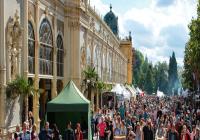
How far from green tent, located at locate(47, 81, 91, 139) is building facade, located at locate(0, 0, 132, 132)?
2296 mm

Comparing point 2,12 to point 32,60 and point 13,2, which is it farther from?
point 32,60

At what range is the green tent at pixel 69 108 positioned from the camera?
70.2 feet

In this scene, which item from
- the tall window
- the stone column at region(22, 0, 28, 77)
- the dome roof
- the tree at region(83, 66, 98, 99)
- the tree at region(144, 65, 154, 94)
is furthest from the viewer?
the tree at region(144, 65, 154, 94)

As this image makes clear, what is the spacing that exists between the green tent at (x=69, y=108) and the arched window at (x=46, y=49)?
306 inches

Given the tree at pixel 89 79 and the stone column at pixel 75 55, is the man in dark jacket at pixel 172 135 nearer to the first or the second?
the stone column at pixel 75 55

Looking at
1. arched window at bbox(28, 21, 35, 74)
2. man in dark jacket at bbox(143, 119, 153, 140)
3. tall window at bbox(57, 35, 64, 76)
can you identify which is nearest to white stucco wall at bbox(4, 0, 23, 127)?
arched window at bbox(28, 21, 35, 74)

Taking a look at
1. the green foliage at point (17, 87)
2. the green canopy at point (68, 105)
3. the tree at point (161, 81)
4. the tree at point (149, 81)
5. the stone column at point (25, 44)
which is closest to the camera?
the green canopy at point (68, 105)

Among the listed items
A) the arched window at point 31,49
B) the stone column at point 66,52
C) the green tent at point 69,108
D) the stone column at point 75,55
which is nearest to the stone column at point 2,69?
the green tent at point 69,108

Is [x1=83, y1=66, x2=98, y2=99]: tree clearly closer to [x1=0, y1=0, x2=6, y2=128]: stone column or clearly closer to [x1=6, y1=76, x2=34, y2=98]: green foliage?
[x1=6, y1=76, x2=34, y2=98]: green foliage

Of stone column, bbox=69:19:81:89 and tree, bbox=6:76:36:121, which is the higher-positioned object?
stone column, bbox=69:19:81:89

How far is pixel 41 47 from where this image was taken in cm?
3089

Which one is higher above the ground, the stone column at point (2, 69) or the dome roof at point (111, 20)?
the dome roof at point (111, 20)

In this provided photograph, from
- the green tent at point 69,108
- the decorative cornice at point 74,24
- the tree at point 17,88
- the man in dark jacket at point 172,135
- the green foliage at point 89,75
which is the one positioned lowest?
the man in dark jacket at point 172,135

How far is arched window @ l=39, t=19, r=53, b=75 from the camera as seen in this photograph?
102ft
